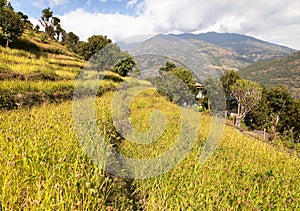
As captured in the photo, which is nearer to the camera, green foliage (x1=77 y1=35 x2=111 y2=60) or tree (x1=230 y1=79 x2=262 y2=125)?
green foliage (x1=77 y1=35 x2=111 y2=60)

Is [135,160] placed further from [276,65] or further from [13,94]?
[276,65]

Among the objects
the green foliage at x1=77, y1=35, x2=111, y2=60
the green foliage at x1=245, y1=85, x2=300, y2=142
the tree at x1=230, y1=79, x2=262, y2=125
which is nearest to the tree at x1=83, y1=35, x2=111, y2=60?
the green foliage at x1=77, y1=35, x2=111, y2=60

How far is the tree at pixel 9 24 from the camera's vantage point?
607 inches

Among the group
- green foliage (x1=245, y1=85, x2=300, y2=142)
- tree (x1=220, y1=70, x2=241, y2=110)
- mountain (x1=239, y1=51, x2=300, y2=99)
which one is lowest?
green foliage (x1=245, y1=85, x2=300, y2=142)

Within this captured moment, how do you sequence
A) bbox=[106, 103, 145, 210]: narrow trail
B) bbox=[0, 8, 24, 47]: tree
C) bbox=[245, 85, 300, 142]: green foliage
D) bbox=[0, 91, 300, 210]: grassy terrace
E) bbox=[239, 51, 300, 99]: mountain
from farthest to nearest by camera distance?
1. bbox=[239, 51, 300, 99]: mountain
2. bbox=[245, 85, 300, 142]: green foliage
3. bbox=[0, 8, 24, 47]: tree
4. bbox=[106, 103, 145, 210]: narrow trail
5. bbox=[0, 91, 300, 210]: grassy terrace

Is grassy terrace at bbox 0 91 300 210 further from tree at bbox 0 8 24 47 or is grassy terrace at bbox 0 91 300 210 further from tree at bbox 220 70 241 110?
tree at bbox 220 70 241 110

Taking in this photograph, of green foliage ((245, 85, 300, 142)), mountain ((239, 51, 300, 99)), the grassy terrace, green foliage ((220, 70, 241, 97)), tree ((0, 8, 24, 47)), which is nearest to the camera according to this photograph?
the grassy terrace

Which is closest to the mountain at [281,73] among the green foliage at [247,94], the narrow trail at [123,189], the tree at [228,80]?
the tree at [228,80]

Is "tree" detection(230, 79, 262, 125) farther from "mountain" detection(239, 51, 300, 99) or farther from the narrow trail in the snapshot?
"mountain" detection(239, 51, 300, 99)

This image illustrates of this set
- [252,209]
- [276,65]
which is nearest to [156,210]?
[252,209]

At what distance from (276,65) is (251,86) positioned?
19042 centimetres

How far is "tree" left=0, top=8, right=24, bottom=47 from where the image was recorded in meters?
15.4

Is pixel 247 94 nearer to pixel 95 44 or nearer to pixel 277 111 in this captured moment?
pixel 277 111

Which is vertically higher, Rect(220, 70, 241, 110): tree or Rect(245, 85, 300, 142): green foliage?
Rect(220, 70, 241, 110): tree
